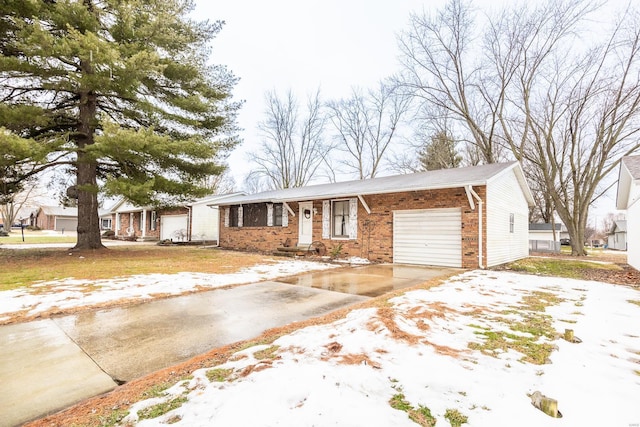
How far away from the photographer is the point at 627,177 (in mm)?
10586

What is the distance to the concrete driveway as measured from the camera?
2.40 meters

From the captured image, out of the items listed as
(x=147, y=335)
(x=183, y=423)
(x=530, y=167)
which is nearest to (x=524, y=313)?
(x=183, y=423)

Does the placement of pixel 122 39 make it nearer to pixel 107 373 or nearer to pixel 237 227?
pixel 237 227

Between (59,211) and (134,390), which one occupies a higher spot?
(59,211)

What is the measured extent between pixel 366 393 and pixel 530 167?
29368 mm

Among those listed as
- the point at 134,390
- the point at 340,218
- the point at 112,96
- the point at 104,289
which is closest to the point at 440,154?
the point at 340,218

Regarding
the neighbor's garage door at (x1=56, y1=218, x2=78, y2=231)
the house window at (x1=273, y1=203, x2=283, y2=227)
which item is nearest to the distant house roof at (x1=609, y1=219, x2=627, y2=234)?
the house window at (x1=273, y1=203, x2=283, y2=227)

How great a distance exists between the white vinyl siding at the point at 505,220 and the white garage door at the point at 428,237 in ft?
3.01

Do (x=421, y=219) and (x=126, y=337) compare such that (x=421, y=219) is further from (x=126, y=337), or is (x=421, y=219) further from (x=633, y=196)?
(x=126, y=337)

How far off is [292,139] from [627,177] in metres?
24.5

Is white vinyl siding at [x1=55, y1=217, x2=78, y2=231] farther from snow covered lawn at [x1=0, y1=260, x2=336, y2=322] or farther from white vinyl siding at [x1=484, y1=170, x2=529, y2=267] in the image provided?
white vinyl siding at [x1=484, y1=170, x2=529, y2=267]

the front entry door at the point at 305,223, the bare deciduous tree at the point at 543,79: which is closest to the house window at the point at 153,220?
the front entry door at the point at 305,223

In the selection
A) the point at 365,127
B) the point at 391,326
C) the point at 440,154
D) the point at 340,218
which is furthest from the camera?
the point at 365,127

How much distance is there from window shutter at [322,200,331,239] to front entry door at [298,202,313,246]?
69cm
